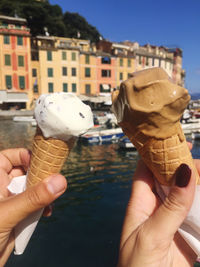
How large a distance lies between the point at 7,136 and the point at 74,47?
21.2m

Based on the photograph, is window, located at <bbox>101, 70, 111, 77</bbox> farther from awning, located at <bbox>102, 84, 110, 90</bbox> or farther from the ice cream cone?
the ice cream cone

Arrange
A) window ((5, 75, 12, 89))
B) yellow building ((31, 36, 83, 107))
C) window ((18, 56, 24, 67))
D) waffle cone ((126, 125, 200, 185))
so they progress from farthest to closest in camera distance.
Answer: yellow building ((31, 36, 83, 107))
window ((18, 56, 24, 67))
window ((5, 75, 12, 89))
waffle cone ((126, 125, 200, 185))

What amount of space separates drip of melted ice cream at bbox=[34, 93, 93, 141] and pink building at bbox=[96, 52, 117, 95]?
35.6 metres

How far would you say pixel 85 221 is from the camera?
7.21 metres

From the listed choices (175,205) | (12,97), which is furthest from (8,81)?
(175,205)

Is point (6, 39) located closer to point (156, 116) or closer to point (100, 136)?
point (100, 136)

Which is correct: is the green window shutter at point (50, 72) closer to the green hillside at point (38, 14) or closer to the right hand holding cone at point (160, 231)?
the green hillside at point (38, 14)

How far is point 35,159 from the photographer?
8.16 feet

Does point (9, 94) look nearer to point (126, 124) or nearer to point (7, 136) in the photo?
point (7, 136)

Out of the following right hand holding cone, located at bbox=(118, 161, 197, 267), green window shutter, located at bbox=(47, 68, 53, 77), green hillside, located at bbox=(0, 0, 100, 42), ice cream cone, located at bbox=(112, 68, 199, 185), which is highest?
green hillside, located at bbox=(0, 0, 100, 42)

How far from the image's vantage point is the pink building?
37062 millimetres

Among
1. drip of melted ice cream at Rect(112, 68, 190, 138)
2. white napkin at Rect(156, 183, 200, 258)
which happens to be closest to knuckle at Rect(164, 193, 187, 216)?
white napkin at Rect(156, 183, 200, 258)

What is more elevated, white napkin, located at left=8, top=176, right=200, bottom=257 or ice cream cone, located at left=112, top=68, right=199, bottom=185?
ice cream cone, located at left=112, top=68, right=199, bottom=185

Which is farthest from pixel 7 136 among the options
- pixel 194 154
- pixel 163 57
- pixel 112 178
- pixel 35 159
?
pixel 163 57
